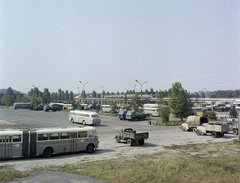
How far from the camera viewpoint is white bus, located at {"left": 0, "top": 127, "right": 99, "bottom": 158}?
64.6 feet

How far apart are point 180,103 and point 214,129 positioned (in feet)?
68.3

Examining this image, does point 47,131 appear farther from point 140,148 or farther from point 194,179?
point 194,179

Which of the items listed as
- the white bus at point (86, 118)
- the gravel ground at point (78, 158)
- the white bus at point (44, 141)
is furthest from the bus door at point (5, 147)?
the white bus at point (86, 118)

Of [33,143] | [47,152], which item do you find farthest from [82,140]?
[33,143]

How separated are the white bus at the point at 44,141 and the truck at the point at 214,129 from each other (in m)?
19.6

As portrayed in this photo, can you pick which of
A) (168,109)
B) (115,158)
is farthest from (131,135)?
(168,109)

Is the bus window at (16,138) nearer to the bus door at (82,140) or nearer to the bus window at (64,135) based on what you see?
the bus window at (64,135)

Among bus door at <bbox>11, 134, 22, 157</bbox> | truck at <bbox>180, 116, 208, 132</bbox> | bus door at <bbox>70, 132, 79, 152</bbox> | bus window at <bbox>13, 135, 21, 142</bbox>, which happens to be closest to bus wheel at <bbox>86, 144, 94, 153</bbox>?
bus door at <bbox>70, 132, 79, 152</bbox>

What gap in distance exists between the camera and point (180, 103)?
181ft

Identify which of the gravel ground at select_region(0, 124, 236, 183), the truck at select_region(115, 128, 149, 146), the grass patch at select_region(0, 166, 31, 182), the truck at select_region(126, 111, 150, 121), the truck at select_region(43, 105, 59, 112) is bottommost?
the gravel ground at select_region(0, 124, 236, 183)

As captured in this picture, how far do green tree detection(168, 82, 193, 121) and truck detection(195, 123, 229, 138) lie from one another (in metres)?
17.9

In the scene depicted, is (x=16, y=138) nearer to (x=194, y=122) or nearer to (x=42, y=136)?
(x=42, y=136)

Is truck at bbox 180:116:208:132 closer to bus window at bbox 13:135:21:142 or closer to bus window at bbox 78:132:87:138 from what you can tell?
bus window at bbox 78:132:87:138

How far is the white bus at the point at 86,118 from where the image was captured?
46.5 metres
